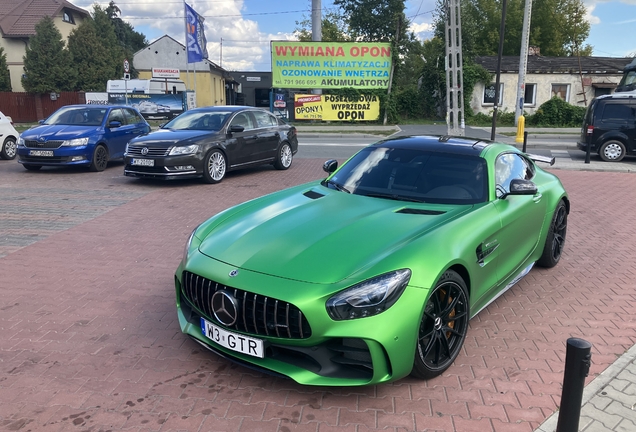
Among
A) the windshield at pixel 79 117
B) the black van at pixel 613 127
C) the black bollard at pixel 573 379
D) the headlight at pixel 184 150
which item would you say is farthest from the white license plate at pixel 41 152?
the black van at pixel 613 127

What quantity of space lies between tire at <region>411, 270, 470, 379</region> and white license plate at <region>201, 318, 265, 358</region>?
97 cm

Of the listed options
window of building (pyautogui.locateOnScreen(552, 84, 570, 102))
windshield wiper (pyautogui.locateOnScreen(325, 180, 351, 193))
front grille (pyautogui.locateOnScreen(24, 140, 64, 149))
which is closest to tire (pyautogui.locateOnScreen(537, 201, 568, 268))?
windshield wiper (pyautogui.locateOnScreen(325, 180, 351, 193))

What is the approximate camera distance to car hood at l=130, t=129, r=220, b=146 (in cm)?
1016

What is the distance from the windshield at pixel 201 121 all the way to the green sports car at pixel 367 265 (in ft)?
22.4

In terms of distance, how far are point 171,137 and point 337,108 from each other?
2043cm

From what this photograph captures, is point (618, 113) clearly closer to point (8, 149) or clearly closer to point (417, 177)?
point (417, 177)

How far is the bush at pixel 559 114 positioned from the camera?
91.9 ft

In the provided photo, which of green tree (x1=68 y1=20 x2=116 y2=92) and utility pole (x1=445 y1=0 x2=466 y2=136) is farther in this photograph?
green tree (x1=68 y1=20 x2=116 y2=92)

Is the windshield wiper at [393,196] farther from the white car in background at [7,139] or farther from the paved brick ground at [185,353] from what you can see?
the white car in background at [7,139]

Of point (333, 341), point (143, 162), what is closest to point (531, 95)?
point (143, 162)

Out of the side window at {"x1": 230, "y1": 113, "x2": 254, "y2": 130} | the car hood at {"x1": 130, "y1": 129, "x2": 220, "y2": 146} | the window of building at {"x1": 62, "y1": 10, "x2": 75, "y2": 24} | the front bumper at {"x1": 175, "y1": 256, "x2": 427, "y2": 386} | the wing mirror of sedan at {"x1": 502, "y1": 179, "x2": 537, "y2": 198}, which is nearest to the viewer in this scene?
the front bumper at {"x1": 175, "y1": 256, "x2": 427, "y2": 386}

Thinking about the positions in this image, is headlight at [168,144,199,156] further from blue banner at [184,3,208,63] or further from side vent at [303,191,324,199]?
blue banner at [184,3,208,63]

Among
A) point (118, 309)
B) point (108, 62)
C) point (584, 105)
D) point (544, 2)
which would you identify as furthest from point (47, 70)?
point (544, 2)

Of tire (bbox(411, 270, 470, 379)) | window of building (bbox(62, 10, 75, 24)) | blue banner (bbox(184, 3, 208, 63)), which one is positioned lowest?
tire (bbox(411, 270, 470, 379))
